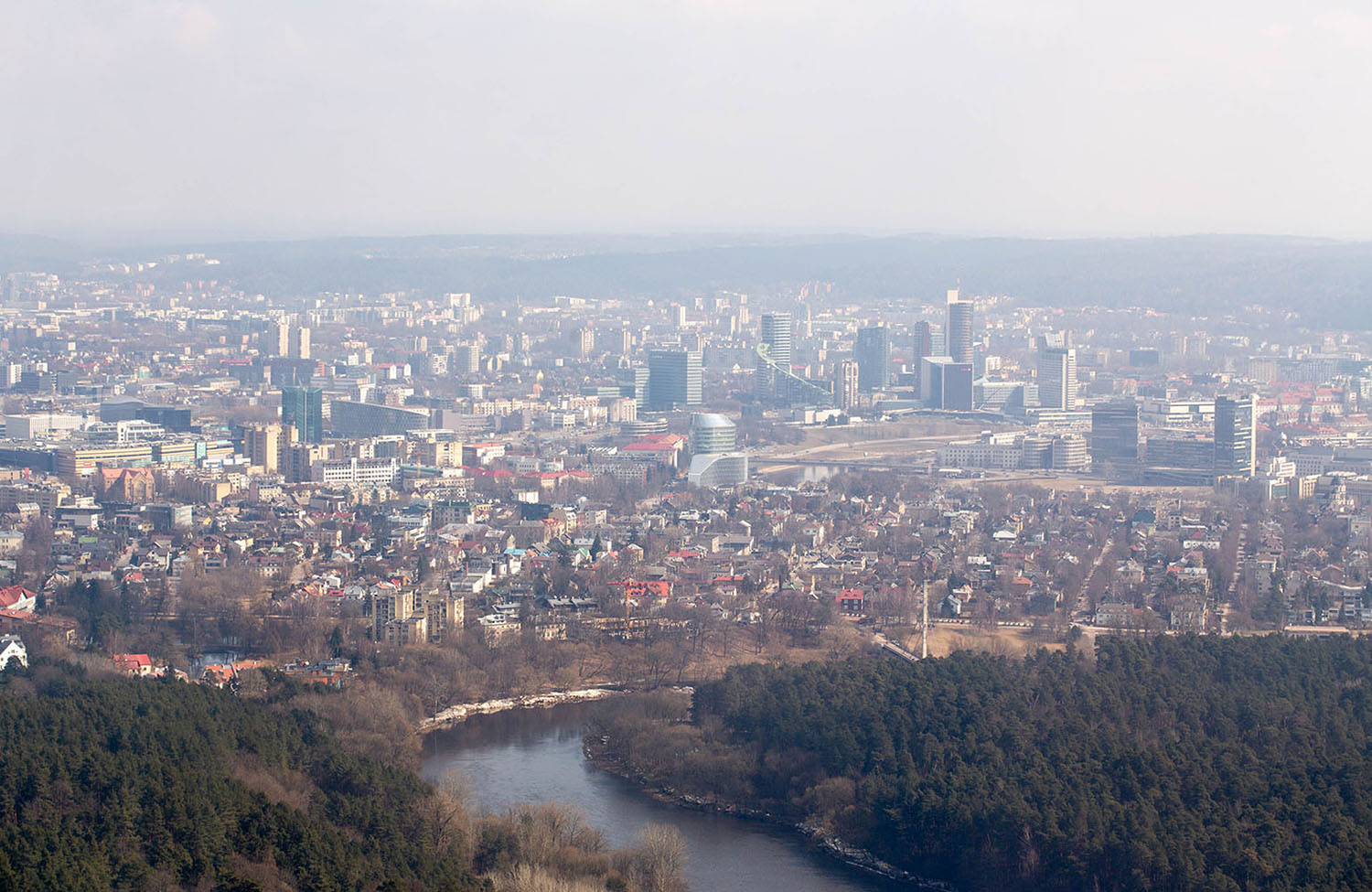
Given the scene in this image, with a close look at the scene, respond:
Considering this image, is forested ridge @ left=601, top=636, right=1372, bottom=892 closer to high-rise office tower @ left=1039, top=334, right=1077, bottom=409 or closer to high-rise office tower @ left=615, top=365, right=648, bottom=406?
high-rise office tower @ left=1039, top=334, right=1077, bottom=409

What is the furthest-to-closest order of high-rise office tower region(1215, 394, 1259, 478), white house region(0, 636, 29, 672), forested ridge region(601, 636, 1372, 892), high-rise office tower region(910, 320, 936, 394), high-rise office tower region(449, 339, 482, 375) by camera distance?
high-rise office tower region(449, 339, 482, 375) < high-rise office tower region(910, 320, 936, 394) < high-rise office tower region(1215, 394, 1259, 478) < white house region(0, 636, 29, 672) < forested ridge region(601, 636, 1372, 892)

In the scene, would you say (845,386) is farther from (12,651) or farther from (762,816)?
(762,816)

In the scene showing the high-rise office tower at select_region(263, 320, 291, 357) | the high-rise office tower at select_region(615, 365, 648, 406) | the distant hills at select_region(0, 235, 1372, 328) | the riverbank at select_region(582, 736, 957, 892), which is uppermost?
the distant hills at select_region(0, 235, 1372, 328)

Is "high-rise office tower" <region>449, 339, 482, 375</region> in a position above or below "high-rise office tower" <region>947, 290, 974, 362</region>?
below

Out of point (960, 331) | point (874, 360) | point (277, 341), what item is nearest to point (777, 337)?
point (874, 360)

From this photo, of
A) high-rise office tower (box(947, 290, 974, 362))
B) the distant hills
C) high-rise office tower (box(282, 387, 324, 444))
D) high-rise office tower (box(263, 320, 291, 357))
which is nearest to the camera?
high-rise office tower (box(282, 387, 324, 444))

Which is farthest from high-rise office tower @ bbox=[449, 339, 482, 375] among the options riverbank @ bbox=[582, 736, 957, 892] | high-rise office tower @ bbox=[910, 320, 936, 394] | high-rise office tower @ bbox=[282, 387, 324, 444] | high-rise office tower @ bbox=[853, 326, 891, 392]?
riverbank @ bbox=[582, 736, 957, 892]

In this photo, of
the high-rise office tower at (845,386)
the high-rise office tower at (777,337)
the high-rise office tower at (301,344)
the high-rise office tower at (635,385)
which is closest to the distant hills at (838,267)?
the high-rise office tower at (777,337)

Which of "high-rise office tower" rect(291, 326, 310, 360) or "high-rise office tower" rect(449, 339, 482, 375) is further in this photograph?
"high-rise office tower" rect(291, 326, 310, 360)

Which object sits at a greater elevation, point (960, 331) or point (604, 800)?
point (960, 331)
